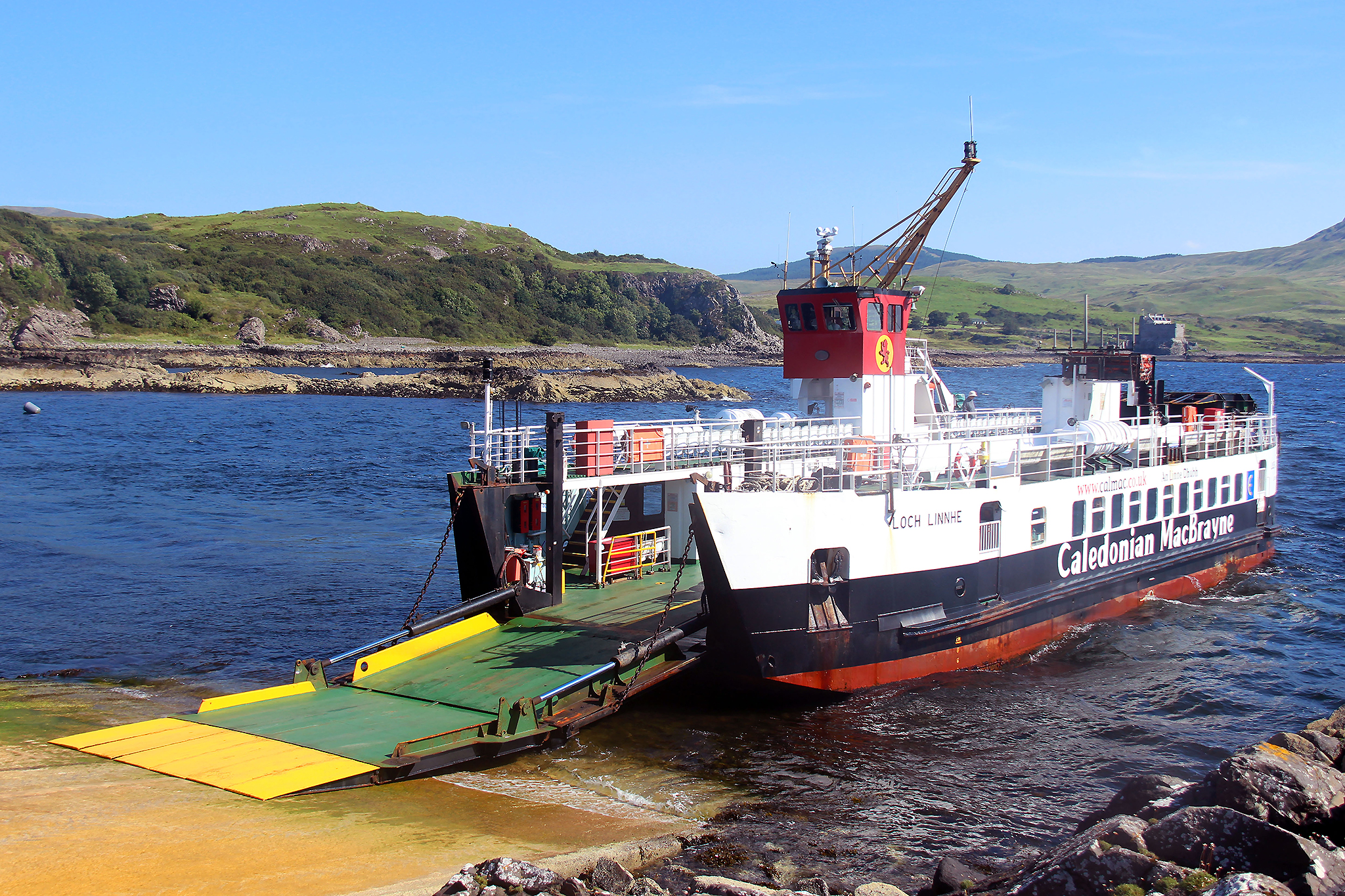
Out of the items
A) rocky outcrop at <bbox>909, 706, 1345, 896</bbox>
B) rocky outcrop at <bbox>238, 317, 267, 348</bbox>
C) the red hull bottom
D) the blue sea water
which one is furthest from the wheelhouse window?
rocky outcrop at <bbox>238, 317, 267, 348</bbox>

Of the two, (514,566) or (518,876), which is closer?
(518,876)

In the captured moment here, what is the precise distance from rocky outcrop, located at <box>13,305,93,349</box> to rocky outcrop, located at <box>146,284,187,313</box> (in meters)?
10.3

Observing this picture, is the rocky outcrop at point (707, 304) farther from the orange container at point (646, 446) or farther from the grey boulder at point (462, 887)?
the grey boulder at point (462, 887)

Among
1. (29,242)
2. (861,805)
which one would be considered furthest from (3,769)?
(29,242)

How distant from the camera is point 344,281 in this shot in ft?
448

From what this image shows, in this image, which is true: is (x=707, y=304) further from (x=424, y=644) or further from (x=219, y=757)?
(x=219, y=757)

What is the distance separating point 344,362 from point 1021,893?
112090mm

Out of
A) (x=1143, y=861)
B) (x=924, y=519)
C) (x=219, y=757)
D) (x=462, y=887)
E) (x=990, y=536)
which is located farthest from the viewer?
(x=990, y=536)

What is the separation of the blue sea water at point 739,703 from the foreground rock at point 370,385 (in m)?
41.0

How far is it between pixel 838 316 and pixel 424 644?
11620 mm

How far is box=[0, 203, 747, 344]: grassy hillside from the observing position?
115 meters

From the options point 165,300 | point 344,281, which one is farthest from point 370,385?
point 344,281

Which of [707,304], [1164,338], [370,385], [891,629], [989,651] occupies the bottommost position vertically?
[989,651]

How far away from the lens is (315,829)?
33.4 ft
